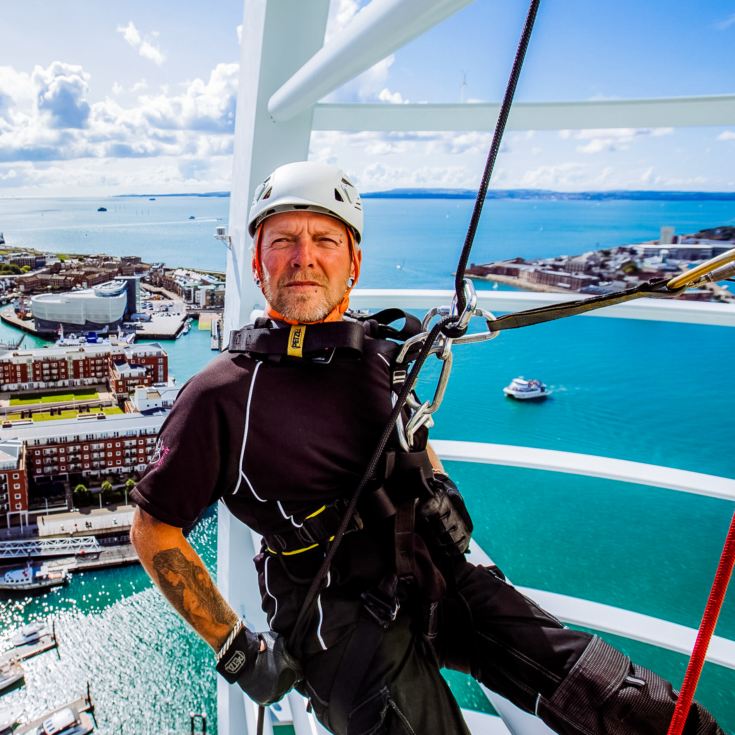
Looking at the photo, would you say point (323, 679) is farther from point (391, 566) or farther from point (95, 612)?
point (95, 612)

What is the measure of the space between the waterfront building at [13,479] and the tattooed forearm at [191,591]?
A: 14.9 metres

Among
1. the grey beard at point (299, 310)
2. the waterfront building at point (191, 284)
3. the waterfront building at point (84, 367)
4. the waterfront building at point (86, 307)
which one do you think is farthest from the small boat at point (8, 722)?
the grey beard at point (299, 310)

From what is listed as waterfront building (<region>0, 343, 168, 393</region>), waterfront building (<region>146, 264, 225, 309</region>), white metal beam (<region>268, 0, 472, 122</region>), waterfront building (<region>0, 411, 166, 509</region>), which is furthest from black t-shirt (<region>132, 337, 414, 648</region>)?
waterfront building (<region>146, 264, 225, 309</region>)

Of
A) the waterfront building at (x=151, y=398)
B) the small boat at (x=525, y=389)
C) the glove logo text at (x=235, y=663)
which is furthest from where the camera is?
the waterfront building at (x=151, y=398)

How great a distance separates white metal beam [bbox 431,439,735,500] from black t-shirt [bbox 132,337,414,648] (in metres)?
0.92

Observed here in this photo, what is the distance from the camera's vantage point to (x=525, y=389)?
5.91 m

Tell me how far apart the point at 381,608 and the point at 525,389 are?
5169mm

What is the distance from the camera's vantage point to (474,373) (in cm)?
583

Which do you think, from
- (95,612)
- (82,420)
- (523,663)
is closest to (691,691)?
(523,663)

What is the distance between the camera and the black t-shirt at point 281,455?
2.97 ft

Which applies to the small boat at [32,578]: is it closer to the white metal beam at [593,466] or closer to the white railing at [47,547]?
the white railing at [47,547]

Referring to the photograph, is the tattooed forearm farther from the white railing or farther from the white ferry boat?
the white railing

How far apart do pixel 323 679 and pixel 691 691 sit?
1.82 ft

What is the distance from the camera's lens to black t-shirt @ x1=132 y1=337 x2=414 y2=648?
2.97ft
